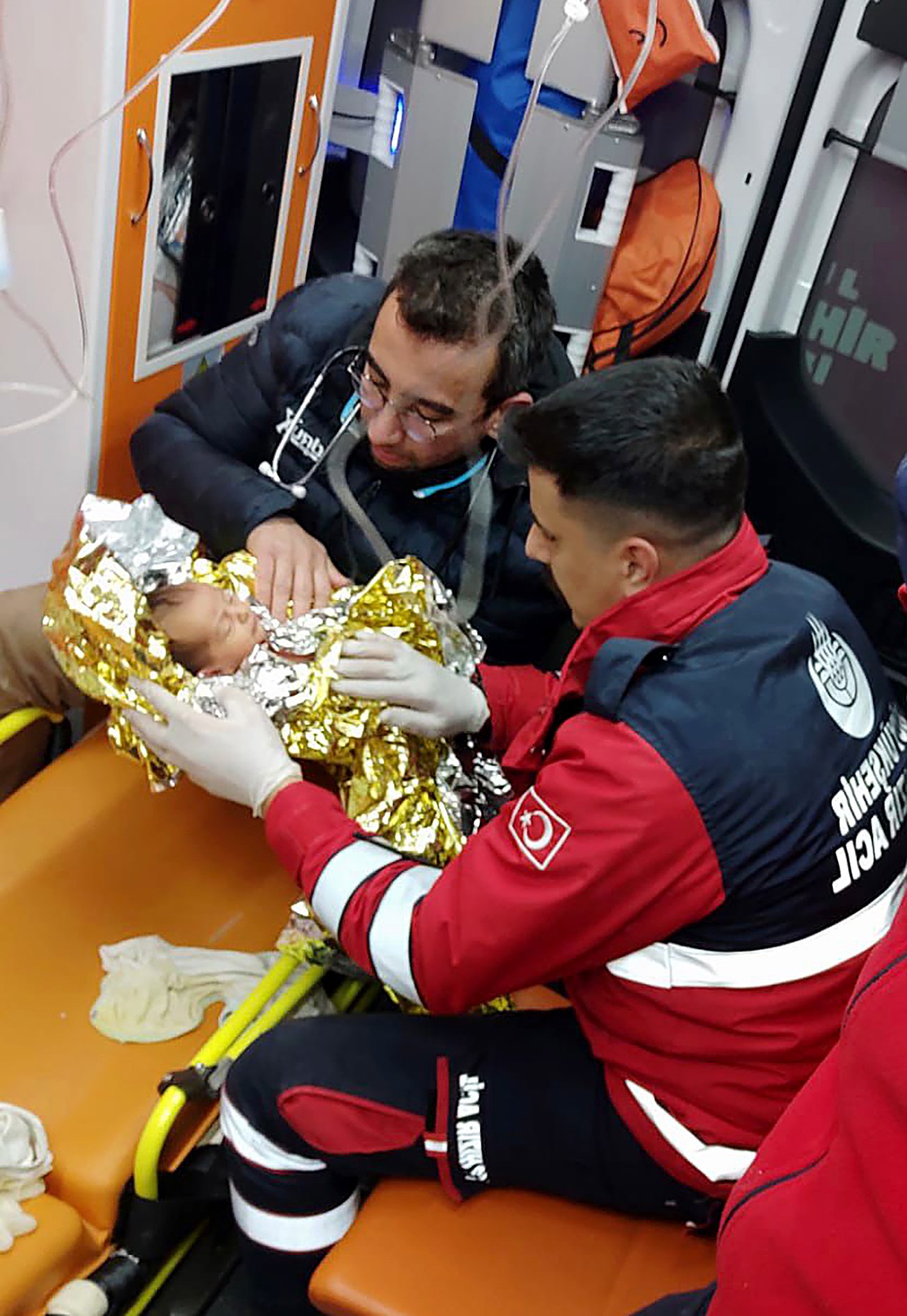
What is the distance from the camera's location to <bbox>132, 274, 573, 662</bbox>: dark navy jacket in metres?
2.12

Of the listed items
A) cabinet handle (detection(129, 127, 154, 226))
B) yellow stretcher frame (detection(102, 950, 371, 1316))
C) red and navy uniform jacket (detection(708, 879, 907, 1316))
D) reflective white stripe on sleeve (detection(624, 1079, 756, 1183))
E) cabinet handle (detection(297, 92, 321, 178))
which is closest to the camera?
red and navy uniform jacket (detection(708, 879, 907, 1316))

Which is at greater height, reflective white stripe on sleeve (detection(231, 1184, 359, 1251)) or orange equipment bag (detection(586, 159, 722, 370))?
orange equipment bag (detection(586, 159, 722, 370))

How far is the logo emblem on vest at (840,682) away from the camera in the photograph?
1.43 meters

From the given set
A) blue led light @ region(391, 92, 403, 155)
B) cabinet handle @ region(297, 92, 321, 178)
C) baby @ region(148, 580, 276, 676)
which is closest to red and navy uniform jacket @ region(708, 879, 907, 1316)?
baby @ region(148, 580, 276, 676)

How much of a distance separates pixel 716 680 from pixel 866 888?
1.07 ft

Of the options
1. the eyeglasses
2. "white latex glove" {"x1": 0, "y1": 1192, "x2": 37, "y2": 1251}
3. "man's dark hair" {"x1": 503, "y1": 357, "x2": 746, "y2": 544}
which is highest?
"man's dark hair" {"x1": 503, "y1": 357, "x2": 746, "y2": 544}

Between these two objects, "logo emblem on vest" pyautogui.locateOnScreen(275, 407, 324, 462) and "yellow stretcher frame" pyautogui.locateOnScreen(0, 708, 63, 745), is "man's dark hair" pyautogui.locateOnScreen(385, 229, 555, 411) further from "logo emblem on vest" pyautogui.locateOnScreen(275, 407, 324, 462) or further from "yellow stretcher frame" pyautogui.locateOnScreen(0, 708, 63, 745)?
"yellow stretcher frame" pyautogui.locateOnScreen(0, 708, 63, 745)

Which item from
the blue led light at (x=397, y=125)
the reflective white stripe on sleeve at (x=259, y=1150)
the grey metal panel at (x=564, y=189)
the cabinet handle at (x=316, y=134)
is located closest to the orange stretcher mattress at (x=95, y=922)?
the reflective white stripe on sleeve at (x=259, y=1150)

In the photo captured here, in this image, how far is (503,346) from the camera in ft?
6.25

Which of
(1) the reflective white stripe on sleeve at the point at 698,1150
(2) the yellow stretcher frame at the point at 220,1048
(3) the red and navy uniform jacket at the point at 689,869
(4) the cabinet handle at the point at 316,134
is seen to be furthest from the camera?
(4) the cabinet handle at the point at 316,134

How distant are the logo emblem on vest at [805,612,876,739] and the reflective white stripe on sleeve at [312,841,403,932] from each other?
545 mm

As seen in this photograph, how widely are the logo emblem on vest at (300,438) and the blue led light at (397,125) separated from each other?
1164 millimetres

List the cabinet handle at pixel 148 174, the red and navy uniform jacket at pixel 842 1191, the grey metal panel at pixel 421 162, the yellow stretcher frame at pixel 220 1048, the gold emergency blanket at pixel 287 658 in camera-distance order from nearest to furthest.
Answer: the red and navy uniform jacket at pixel 842 1191
the yellow stretcher frame at pixel 220 1048
the gold emergency blanket at pixel 287 658
the cabinet handle at pixel 148 174
the grey metal panel at pixel 421 162

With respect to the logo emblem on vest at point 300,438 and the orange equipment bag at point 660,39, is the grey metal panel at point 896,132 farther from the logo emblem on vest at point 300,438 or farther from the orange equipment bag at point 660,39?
the logo emblem on vest at point 300,438
